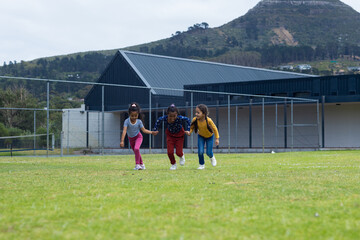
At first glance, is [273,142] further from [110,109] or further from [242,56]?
[242,56]

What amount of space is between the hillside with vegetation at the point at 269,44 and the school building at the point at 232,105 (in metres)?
44.1

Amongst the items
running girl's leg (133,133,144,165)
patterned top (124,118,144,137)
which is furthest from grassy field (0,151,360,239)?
patterned top (124,118,144,137)

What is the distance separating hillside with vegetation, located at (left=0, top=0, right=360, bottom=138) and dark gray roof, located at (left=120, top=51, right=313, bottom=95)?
41.9 metres

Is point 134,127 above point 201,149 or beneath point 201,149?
above

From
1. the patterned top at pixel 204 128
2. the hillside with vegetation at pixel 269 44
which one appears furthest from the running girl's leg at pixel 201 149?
the hillside with vegetation at pixel 269 44

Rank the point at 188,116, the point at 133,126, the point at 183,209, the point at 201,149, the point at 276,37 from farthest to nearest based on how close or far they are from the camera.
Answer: the point at 276,37 → the point at 188,116 → the point at 133,126 → the point at 201,149 → the point at 183,209

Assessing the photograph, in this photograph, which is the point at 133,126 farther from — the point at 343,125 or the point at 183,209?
the point at 343,125

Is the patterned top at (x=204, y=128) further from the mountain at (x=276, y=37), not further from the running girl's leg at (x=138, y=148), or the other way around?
the mountain at (x=276, y=37)

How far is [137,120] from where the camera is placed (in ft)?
40.9

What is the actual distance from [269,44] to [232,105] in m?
128

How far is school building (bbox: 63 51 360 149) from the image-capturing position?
1226 inches

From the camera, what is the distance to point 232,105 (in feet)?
113

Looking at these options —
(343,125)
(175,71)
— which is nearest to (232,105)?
(343,125)

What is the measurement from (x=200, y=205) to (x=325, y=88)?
30.3 metres
